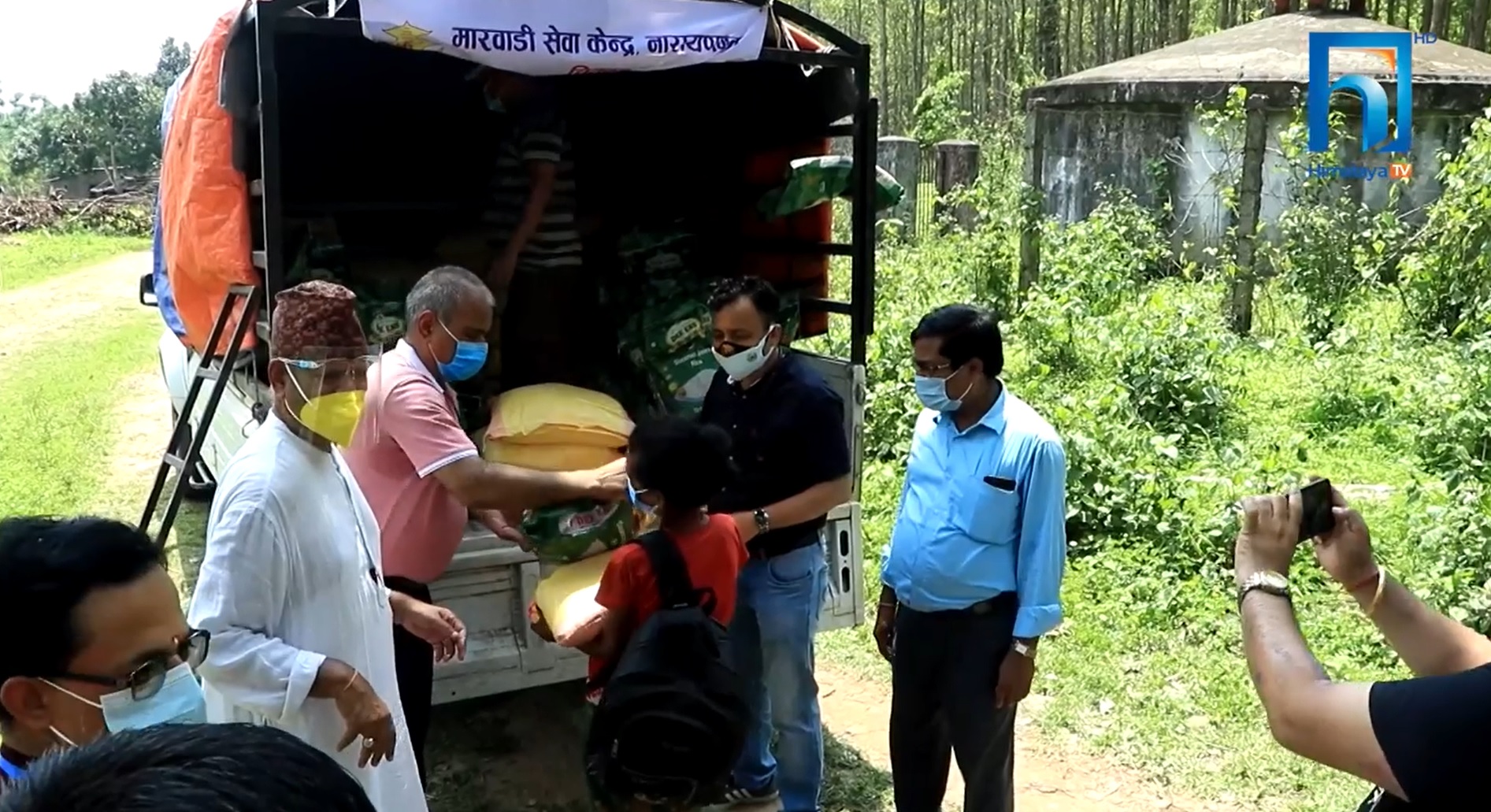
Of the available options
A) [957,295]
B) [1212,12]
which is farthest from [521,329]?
[1212,12]

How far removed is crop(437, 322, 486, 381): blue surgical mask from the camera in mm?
Result: 3027

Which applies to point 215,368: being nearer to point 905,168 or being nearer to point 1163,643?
point 1163,643

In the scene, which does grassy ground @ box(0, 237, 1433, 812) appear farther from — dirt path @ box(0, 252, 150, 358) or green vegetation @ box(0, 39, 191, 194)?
green vegetation @ box(0, 39, 191, 194)

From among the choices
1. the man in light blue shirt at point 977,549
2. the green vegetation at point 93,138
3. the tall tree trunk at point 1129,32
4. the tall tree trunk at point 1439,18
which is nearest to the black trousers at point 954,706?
the man in light blue shirt at point 977,549

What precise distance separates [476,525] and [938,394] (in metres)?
1.45

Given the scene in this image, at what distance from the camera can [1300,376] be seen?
7566 mm

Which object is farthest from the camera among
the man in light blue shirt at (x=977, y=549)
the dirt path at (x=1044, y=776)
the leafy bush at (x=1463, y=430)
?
the leafy bush at (x=1463, y=430)

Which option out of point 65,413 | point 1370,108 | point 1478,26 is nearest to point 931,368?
point 65,413

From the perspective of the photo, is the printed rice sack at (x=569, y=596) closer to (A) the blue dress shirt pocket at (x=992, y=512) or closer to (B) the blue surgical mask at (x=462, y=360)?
(B) the blue surgical mask at (x=462, y=360)

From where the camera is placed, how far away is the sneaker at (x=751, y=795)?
336 cm

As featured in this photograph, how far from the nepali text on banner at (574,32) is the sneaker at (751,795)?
2.26 meters

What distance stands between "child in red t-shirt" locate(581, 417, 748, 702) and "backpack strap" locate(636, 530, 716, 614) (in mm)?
13

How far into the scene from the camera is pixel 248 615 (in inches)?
83.1

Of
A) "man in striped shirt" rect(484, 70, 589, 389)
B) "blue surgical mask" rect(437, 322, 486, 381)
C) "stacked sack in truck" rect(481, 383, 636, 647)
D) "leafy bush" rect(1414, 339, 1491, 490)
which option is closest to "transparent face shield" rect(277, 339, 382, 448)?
"blue surgical mask" rect(437, 322, 486, 381)
